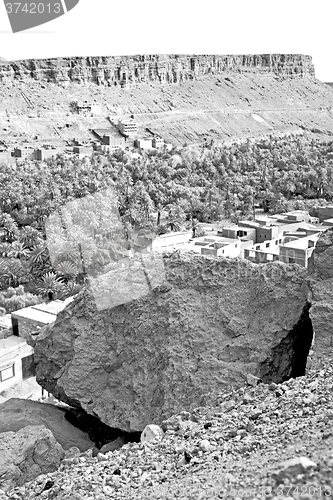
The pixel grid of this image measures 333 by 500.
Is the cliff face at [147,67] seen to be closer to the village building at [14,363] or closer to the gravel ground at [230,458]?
the village building at [14,363]

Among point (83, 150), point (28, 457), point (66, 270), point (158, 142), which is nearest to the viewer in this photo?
point (28, 457)

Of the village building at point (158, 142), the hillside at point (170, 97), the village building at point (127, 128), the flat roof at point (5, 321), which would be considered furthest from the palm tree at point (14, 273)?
the village building at point (127, 128)

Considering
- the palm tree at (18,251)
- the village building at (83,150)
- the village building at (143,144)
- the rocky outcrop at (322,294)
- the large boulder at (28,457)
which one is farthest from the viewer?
the village building at (143,144)

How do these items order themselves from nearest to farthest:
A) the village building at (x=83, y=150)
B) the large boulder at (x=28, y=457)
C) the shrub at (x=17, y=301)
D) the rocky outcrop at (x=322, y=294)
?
the large boulder at (x=28, y=457) → the rocky outcrop at (x=322, y=294) → the shrub at (x=17, y=301) → the village building at (x=83, y=150)

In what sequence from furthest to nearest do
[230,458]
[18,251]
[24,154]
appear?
[24,154], [18,251], [230,458]

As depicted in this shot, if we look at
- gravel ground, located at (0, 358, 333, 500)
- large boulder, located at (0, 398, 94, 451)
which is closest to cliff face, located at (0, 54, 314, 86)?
large boulder, located at (0, 398, 94, 451)

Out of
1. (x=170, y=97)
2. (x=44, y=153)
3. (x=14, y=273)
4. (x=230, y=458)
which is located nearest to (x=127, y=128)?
(x=44, y=153)

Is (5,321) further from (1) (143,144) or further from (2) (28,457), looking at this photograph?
(1) (143,144)
